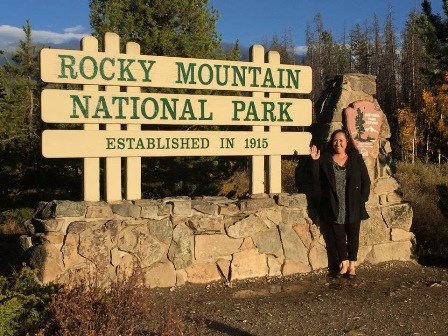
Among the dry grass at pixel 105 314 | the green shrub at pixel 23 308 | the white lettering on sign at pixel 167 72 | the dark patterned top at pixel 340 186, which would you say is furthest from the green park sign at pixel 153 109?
the dry grass at pixel 105 314

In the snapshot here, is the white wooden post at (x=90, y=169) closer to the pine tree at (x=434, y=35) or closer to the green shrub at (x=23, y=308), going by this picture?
the green shrub at (x=23, y=308)

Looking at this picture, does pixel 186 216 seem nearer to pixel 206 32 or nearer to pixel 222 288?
pixel 222 288

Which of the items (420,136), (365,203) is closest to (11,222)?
(365,203)

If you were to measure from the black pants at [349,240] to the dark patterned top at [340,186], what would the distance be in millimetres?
105

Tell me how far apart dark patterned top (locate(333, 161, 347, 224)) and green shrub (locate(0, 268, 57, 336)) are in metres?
3.51

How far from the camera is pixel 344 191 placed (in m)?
6.80

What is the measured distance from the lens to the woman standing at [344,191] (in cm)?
675

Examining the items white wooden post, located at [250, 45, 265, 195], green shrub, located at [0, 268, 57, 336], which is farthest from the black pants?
green shrub, located at [0, 268, 57, 336]

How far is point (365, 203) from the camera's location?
7.41m

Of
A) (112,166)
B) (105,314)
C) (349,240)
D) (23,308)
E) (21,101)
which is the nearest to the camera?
(105,314)

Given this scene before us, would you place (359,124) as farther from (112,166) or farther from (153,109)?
(112,166)

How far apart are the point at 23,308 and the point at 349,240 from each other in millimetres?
4047

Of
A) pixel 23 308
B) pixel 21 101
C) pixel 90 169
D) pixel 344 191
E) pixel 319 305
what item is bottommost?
pixel 319 305

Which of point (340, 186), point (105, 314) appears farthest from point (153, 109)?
point (105, 314)
